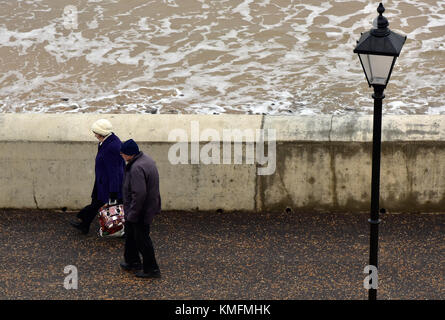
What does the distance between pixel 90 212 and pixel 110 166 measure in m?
0.68

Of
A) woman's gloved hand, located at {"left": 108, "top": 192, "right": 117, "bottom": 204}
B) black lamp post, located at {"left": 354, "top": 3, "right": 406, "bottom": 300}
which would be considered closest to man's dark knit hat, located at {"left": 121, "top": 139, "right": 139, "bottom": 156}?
woman's gloved hand, located at {"left": 108, "top": 192, "right": 117, "bottom": 204}

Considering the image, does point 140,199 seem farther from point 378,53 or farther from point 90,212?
point 378,53

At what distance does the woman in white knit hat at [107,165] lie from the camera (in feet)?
25.4

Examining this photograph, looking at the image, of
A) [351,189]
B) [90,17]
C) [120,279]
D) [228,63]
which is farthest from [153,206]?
[90,17]

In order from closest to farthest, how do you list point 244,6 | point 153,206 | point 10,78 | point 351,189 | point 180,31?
point 153,206, point 351,189, point 10,78, point 180,31, point 244,6

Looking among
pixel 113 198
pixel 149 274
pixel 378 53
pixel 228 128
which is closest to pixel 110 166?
pixel 113 198

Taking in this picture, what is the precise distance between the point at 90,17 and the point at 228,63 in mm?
4574

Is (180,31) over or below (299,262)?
over

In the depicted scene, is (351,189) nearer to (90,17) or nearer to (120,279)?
(120,279)

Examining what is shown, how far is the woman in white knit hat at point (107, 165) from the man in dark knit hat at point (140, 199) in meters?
0.82

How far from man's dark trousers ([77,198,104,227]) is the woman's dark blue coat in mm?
214

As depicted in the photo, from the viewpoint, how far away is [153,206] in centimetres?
698

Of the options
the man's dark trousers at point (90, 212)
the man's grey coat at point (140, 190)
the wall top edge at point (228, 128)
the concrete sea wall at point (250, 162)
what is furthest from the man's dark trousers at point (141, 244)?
the wall top edge at point (228, 128)

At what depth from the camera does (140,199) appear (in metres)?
6.86
